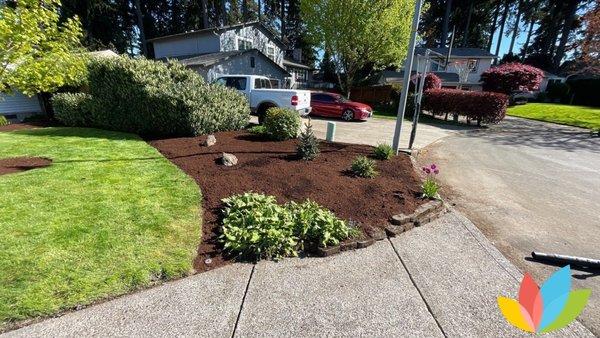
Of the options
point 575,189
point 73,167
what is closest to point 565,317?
point 575,189

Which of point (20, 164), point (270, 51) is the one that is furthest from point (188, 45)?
point (20, 164)

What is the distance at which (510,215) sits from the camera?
16.7 ft

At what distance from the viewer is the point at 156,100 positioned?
8.54 metres

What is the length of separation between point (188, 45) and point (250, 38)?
5.31 m

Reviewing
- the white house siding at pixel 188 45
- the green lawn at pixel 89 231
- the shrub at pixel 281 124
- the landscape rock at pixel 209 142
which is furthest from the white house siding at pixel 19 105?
the shrub at pixel 281 124

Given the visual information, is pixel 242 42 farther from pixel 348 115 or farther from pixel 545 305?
pixel 545 305

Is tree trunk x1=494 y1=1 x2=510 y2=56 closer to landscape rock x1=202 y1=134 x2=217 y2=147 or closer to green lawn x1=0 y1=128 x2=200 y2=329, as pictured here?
landscape rock x1=202 y1=134 x2=217 y2=147

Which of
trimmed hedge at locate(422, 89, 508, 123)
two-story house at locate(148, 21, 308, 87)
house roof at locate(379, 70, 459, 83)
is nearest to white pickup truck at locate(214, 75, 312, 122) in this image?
two-story house at locate(148, 21, 308, 87)

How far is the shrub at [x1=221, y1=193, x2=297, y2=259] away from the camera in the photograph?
357 centimetres

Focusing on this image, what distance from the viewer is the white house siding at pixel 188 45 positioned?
2300 centimetres

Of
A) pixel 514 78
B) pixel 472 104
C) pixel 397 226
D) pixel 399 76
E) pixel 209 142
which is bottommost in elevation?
pixel 397 226

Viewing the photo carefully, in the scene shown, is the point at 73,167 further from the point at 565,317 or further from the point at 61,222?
the point at 565,317

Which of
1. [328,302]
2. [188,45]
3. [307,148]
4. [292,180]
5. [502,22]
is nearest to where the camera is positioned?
[328,302]

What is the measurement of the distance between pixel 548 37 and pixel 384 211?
6017cm
